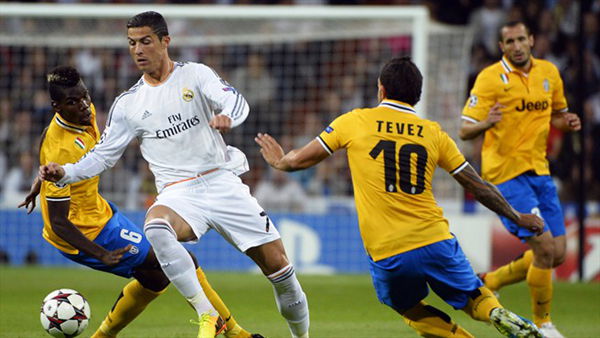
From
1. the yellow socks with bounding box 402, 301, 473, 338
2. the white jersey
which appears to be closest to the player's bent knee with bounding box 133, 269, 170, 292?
the white jersey

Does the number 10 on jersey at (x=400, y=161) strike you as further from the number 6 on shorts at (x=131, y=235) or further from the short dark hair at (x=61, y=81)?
the short dark hair at (x=61, y=81)

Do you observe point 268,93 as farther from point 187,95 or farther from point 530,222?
point 530,222

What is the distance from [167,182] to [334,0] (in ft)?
39.3

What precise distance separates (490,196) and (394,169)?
677mm

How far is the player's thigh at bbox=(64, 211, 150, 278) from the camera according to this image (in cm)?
679

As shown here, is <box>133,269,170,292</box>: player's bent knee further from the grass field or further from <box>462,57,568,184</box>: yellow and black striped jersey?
<box>462,57,568,184</box>: yellow and black striped jersey

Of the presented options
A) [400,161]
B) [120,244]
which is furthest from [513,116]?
[120,244]

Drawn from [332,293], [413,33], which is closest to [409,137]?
[332,293]

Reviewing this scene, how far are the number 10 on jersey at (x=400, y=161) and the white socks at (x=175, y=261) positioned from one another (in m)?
→ 1.38

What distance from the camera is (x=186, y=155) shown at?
648 cm

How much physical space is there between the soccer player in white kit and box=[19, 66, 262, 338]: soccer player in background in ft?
1.38

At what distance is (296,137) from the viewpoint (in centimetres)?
1527

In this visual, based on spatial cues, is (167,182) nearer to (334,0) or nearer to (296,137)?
(296,137)

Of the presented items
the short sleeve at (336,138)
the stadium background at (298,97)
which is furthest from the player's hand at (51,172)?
the stadium background at (298,97)
